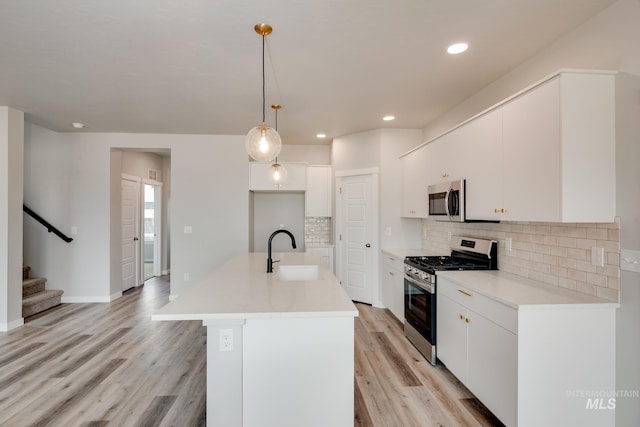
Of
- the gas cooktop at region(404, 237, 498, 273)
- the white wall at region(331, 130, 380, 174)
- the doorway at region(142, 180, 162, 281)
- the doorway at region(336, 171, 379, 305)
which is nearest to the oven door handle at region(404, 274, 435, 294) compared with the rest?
the gas cooktop at region(404, 237, 498, 273)

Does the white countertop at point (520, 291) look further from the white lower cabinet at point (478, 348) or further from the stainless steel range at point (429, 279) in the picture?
the stainless steel range at point (429, 279)

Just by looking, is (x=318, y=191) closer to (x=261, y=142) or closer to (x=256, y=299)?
(x=261, y=142)

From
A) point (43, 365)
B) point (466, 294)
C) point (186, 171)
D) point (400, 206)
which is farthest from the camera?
point (186, 171)

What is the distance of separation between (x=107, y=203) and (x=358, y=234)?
396 cm

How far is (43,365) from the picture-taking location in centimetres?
280

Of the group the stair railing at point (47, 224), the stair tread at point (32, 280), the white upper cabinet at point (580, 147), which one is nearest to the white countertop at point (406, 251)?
the white upper cabinet at point (580, 147)

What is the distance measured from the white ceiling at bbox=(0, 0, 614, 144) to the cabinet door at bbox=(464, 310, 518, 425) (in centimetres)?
200

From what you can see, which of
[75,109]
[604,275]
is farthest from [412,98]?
[75,109]

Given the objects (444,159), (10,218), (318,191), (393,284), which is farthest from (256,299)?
(10,218)

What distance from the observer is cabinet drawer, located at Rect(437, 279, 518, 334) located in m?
1.81

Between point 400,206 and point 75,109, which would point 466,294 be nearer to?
point 400,206

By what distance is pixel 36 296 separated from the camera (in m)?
4.31

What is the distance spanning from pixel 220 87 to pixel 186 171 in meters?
2.25

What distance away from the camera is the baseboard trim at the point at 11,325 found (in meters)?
3.60
